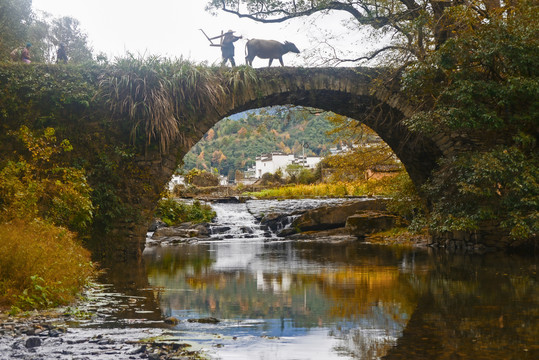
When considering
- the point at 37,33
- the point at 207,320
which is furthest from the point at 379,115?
the point at 37,33

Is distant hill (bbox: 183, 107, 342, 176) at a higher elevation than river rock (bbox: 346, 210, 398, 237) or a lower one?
higher

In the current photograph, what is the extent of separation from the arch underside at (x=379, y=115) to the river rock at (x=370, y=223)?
422 cm

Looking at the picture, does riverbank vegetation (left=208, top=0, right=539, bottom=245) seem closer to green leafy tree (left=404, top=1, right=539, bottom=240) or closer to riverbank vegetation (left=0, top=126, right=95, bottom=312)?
green leafy tree (left=404, top=1, right=539, bottom=240)

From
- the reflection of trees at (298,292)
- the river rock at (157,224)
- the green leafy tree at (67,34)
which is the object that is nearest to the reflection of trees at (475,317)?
the reflection of trees at (298,292)

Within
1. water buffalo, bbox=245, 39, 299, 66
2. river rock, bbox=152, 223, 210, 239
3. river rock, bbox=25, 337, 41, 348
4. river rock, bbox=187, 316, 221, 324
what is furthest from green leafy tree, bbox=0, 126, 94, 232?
river rock, bbox=152, 223, 210, 239

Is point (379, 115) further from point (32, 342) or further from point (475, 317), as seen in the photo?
point (32, 342)

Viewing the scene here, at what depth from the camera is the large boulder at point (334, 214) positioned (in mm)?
19594

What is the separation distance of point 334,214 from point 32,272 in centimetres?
1497

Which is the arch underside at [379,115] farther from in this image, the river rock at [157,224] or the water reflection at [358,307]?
the river rock at [157,224]

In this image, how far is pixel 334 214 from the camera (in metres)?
19.6

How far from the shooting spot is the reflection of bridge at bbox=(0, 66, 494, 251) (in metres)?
10.6

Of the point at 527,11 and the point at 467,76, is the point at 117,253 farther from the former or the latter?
the point at 527,11

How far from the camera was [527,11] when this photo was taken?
32.0ft

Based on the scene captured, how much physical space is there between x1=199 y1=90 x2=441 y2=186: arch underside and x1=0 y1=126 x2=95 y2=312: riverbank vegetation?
427cm
